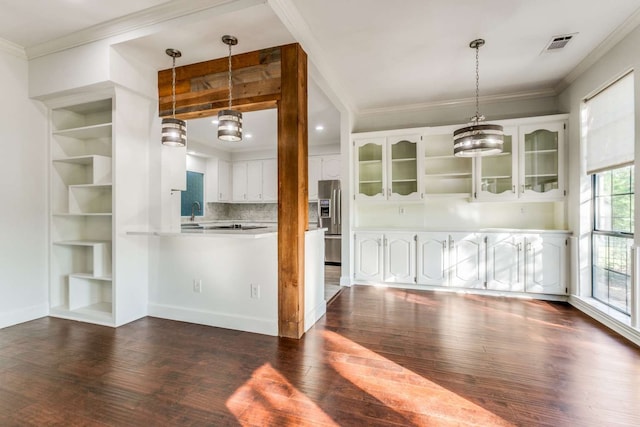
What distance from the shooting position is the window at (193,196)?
21.8 ft

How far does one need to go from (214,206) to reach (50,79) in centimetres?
455

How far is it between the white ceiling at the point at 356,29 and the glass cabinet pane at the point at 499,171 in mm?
A: 967

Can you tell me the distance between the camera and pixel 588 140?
135 inches

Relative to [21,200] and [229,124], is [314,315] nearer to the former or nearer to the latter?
[229,124]

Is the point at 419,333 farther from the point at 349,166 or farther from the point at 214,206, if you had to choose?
the point at 214,206

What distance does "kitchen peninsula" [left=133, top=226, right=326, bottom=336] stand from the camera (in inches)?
112

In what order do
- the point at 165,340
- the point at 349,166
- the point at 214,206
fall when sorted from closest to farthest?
the point at 165,340, the point at 349,166, the point at 214,206

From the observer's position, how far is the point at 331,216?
21.6 ft

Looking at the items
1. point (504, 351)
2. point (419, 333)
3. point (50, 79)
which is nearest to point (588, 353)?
point (504, 351)

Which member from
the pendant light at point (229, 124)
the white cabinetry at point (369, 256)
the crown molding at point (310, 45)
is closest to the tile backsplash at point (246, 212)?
the white cabinetry at point (369, 256)

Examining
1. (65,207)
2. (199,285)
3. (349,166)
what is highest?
(349,166)

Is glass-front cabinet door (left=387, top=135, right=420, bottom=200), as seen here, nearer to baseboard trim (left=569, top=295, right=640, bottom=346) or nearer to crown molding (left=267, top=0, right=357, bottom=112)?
crown molding (left=267, top=0, right=357, bottom=112)

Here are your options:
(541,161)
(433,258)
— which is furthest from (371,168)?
(541,161)

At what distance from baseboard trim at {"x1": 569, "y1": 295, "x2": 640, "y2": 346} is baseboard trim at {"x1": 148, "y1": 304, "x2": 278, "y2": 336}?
10.2ft
